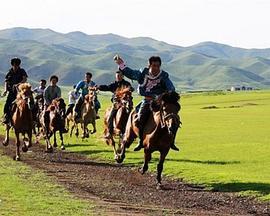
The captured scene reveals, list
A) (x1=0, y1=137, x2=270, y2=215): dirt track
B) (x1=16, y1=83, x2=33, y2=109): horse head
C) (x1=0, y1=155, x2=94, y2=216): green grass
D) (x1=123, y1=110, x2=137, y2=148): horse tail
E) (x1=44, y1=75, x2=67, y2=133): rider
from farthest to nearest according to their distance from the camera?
1. (x1=44, y1=75, x2=67, y2=133): rider
2. (x1=16, y1=83, x2=33, y2=109): horse head
3. (x1=123, y1=110, x2=137, y2=148): horse tail
4. (x1=0, y1=137, x2=270, y2=215): dirt track
5. (x1=0, y1=155, x2=94, y2=216): green grass

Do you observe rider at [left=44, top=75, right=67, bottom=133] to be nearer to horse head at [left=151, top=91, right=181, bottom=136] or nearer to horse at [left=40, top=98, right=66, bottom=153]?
horse at [left=40, top=98, right=66, bottom=153]

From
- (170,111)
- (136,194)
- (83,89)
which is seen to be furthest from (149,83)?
(83,89)

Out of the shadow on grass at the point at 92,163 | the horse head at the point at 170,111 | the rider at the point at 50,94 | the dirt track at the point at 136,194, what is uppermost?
the horse head at the point at 170,111

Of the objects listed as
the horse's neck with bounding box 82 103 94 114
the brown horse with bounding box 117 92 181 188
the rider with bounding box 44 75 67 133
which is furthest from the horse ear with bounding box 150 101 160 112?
the horse's neck with bounding box 82 103 94 114

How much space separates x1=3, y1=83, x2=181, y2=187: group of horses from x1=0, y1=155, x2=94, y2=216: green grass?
2.56m

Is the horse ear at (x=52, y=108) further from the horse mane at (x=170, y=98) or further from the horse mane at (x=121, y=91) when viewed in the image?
the horse mane at (x=170, y=98)

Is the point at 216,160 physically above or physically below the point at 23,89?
below

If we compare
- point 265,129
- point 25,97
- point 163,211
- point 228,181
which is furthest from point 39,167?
point 265,129

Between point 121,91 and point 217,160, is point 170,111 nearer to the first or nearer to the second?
point 121,91

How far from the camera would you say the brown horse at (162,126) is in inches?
589

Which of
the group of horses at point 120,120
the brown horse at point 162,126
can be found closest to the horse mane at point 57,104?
the group of horses at point 120,120

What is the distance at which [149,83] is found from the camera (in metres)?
16.4

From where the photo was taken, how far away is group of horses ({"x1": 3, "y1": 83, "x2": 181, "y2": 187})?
15.2 metres

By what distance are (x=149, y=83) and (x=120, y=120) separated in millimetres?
5066
